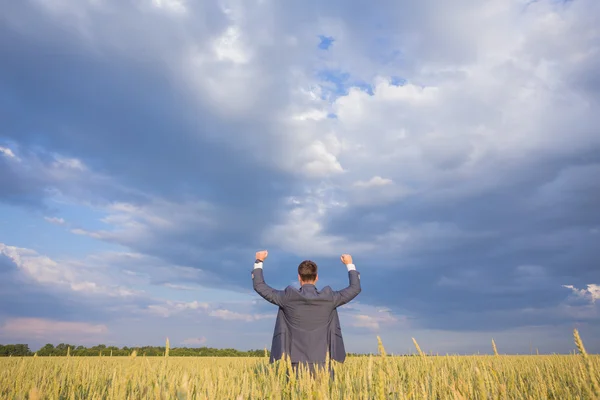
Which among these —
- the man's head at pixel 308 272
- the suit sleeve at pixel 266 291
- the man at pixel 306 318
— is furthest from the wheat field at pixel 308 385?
the man's head at pixel 308 272

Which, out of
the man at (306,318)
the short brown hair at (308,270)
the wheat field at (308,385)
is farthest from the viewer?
the short brown hair at (308,270)

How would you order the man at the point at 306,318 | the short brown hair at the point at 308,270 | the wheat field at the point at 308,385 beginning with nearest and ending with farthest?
the wheat field at the point at 308,385
the man at the point at 306,318
the short brown hair at the point at 308,270

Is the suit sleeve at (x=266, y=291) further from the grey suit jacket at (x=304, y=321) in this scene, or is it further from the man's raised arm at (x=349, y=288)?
the man's raised arm at (x=349, y=288)

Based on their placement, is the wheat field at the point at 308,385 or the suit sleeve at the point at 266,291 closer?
the wheat field at the point at 308,385

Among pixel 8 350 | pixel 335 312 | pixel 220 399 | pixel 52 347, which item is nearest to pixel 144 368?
pixel 220 399

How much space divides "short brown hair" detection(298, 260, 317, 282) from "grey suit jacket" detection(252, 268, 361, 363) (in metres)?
0.15

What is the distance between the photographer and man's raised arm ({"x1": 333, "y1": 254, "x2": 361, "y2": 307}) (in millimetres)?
7441

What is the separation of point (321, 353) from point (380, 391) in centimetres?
597

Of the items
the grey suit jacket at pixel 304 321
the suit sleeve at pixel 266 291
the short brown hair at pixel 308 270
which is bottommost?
the grey suit jacket at pixel 304 321

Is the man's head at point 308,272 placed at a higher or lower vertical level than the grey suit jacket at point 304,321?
higher

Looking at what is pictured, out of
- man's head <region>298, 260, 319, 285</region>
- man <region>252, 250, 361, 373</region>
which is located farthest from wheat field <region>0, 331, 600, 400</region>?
man's head <region>298, 260, 319, 285</region>

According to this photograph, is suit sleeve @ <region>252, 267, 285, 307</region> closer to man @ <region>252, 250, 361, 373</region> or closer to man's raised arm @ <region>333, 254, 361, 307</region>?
man @ <region>252, 250, 361, 373</region>

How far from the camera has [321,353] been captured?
23.9 feet

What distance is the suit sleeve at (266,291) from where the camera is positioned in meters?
7.38
